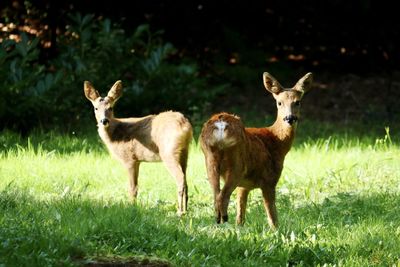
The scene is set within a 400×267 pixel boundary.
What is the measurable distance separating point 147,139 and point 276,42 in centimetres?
751

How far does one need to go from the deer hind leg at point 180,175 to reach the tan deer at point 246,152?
2.40ft

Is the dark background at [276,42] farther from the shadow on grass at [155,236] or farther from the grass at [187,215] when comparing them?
the shadow on grass at [155,236]

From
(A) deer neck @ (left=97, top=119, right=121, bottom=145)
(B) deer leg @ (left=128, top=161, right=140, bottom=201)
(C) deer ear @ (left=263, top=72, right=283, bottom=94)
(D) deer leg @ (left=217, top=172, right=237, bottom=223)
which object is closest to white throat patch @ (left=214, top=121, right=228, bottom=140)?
(D) deer leg @ (left=217, top=172, right=237, bottom=223)

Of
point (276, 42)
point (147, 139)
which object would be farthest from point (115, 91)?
point (276, 42)

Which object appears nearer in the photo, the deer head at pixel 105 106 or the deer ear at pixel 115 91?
the deer head at pixel 105 106

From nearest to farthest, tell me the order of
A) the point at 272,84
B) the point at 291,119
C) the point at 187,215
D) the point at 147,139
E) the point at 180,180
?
1. the point at 291,119
2. the point at 187,215
3. the point at 272,84
4. the point at 180,180
5. the point at 147,139

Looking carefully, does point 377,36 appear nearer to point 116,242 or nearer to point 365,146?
point 365,146

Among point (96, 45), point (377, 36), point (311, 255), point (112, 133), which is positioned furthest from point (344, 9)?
point (311, 255)

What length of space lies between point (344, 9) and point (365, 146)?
4510 mm

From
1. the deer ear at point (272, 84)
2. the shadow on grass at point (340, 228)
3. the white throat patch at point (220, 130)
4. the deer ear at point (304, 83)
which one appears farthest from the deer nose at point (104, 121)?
the white throat patch at point (220, 130)

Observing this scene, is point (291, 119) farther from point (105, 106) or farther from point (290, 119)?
point (105, 106)

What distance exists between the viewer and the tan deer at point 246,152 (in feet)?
24.3

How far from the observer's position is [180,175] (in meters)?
8.64

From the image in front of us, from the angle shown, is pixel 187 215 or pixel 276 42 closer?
pixel 187 215
